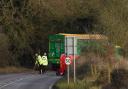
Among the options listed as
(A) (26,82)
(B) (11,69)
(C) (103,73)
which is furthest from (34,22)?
(C) (103,73)

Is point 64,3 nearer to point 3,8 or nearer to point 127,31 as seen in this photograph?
point 3,8

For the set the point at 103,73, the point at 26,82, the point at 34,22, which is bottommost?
the point at 26,82

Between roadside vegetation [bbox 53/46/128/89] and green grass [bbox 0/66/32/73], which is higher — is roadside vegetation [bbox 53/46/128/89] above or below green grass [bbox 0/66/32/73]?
above

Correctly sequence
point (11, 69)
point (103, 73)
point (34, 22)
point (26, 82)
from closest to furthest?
1. point (103, 73)
2. point (26, 82)
3. point (11, 69)
4. point (34, 22)

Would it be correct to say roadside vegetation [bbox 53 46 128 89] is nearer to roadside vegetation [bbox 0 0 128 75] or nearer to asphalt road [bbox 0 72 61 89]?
asphalt road [bbox 0 72 61 89]

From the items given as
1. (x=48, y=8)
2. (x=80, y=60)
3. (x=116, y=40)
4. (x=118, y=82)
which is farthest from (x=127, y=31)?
(x=48, y=8)

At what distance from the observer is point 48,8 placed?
58.4 metres

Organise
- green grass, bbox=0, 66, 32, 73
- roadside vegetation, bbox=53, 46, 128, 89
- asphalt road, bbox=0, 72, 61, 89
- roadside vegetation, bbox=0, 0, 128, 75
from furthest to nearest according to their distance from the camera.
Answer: roadside vegetation, bbox=0, 0, 128, 75, green grass, bbox=0, 66, 32, 73, asphalt road, bbox=0, 72, 61, 89, roadside vegetation, bbox=53, 46, 128, 89

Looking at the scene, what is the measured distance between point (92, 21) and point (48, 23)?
4.51m

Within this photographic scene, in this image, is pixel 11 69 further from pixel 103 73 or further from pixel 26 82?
pixel 103 73

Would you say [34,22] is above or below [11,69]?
above

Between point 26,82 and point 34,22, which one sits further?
point 34,22

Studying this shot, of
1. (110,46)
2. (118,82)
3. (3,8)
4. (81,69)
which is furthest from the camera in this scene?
(3,8)

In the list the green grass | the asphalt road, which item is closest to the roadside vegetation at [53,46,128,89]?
the asphalt road
